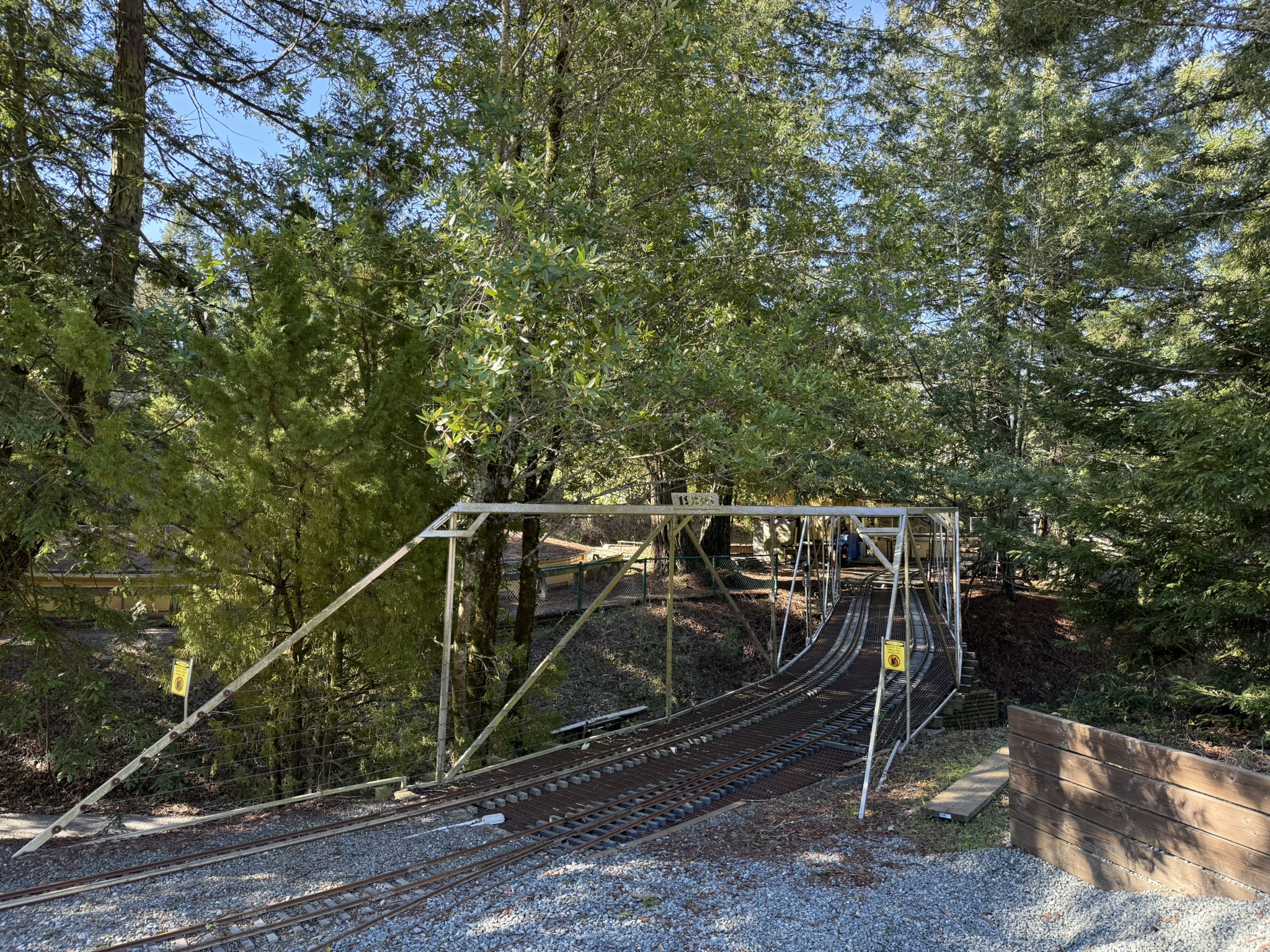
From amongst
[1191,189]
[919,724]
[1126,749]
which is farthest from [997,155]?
[1126,749]

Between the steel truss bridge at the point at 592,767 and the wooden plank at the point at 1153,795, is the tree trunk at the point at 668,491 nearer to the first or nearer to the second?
the steel truss bridge at the point at 592,767

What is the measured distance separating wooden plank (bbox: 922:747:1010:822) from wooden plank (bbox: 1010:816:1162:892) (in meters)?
0.62

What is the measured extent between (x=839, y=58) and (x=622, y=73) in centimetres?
1250

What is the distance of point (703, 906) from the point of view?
5391 mm

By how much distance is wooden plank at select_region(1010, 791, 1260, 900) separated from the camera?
516cm

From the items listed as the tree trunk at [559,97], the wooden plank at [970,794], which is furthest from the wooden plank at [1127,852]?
the tree trunk at [559,97]

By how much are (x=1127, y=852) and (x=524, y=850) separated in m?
4.51

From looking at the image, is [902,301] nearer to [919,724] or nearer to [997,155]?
[919,724]

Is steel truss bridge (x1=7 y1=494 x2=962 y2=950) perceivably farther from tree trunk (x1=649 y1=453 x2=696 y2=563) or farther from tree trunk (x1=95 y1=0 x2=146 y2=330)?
tree trunk (x1=95 y1=0 x2=146 y2=330)

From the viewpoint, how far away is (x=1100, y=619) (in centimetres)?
791

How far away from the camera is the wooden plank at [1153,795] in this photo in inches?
195

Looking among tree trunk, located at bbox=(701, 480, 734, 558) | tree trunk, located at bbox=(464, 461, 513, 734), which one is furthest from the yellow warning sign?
tree trunk, located at bbox=(701, 480, 734, 558)

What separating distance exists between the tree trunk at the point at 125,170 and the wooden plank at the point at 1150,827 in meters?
9.89

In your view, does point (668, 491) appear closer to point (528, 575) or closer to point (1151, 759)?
point (528, 575)
